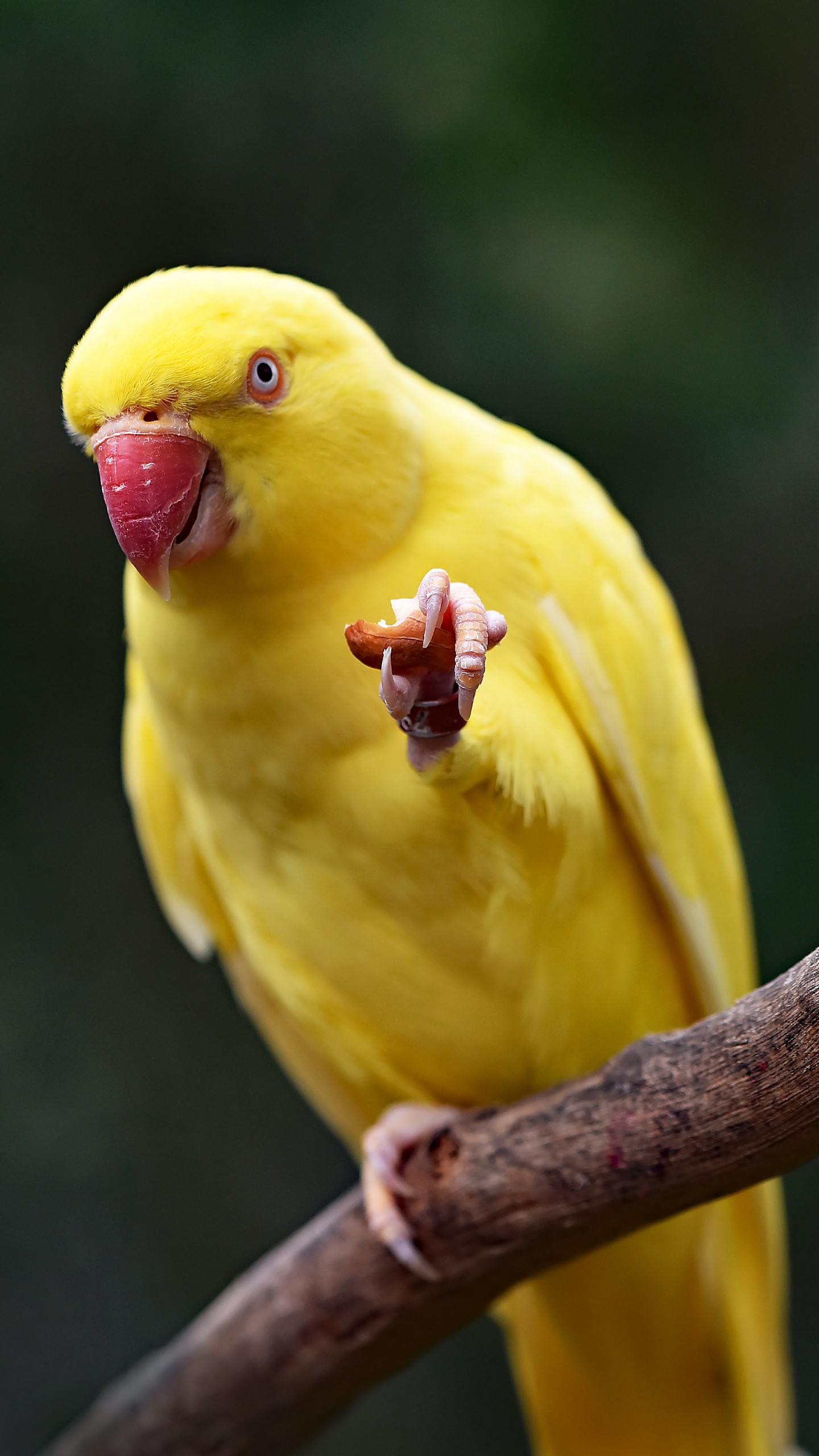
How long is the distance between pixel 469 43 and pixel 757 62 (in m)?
0.46

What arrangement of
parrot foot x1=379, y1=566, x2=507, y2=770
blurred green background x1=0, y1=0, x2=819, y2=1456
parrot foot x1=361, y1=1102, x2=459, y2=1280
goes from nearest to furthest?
parrot foot x1=379, y1=566, x2=507, y2=770, parrot foot x1=361, y1=1102, x2=459, y2=1280, blurred green background x1=0, y1=0, x2=819, y2=1456

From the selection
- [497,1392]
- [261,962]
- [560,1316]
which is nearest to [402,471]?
[261,962]

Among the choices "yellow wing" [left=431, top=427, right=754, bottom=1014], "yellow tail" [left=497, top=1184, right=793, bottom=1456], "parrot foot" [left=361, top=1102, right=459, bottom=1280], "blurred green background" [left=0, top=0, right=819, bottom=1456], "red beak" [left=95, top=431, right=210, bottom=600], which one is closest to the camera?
"red beak" [left=95, top=431, right=210, bottom=600]

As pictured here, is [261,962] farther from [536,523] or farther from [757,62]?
[757,62]

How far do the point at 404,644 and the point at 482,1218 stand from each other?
28.0 inches

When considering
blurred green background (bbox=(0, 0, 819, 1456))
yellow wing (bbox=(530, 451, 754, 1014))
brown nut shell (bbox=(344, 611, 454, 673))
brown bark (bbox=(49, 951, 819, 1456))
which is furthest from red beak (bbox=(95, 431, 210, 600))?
blurred green background (bbox=(0, 0, 819, 1456))

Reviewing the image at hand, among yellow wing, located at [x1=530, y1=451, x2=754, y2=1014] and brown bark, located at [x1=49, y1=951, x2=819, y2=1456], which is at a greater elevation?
yellow wing, located at [x1=530, y1=451, x2=754, y2=1014]

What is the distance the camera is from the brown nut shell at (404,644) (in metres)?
0.86

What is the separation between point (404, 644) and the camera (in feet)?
2.83

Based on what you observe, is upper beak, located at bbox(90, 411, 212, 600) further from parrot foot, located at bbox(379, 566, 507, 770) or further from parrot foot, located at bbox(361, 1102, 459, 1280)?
parrot foot, located at bbox(361, 1102, 459, 1280)

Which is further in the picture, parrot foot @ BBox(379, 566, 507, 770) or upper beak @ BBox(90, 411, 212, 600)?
upper beak @ BBox(90, 411, 212, 600)

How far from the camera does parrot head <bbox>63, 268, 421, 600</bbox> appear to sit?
3.18 ft

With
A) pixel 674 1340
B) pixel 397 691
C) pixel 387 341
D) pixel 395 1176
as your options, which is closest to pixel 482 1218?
pixel 395 1176

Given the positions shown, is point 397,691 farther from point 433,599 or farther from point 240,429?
point 240,429
